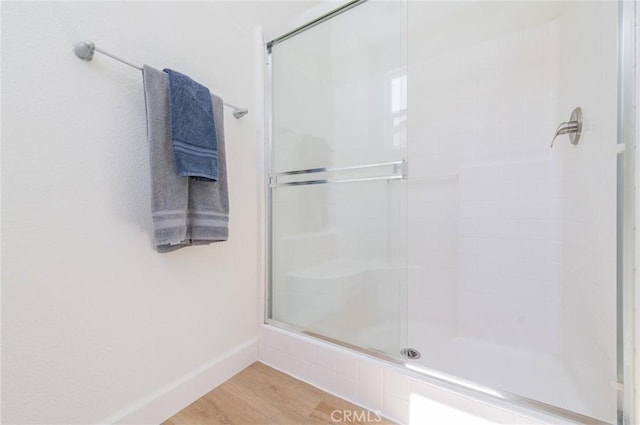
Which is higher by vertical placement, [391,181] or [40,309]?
[391,181]

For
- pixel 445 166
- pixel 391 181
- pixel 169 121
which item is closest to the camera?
pixel 169 121

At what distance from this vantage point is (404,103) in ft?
3.93

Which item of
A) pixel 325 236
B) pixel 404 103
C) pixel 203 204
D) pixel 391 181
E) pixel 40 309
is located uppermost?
pixel 404 103

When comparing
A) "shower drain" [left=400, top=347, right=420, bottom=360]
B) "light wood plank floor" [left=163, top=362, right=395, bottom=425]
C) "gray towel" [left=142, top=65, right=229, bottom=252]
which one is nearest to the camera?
"gray towel" [left=142, top=65, right=229, bottom=252]

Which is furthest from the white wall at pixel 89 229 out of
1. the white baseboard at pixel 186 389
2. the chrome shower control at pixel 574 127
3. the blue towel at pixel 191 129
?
the chrome shower control at pixel 574 127

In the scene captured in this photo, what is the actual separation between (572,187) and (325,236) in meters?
1.22

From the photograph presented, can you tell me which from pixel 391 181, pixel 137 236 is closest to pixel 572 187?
pixel 391 181

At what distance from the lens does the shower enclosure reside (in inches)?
46.6

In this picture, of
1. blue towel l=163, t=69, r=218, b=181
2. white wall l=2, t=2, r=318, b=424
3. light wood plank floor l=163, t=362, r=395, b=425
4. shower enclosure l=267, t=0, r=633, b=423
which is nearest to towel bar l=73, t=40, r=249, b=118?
white wall l=2, t=2, r=318, b=424

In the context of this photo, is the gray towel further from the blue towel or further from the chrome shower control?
the chrome shower control

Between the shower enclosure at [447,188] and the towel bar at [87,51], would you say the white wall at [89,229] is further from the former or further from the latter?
the shower enclosure at [447,188]

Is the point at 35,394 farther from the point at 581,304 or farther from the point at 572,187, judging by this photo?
the point at 572,187

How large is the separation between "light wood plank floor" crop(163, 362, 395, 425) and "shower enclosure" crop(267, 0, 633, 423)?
0.23 m

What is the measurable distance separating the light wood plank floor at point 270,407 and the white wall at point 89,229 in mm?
140
